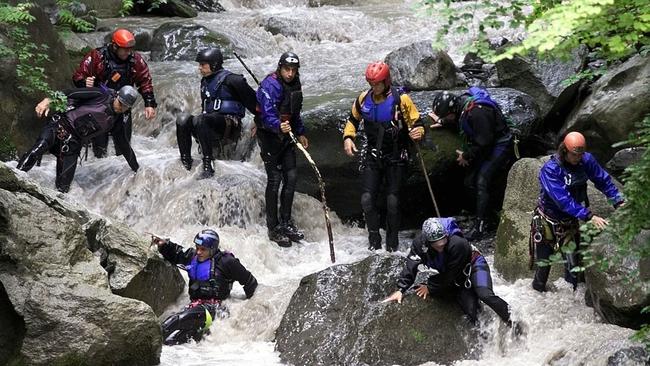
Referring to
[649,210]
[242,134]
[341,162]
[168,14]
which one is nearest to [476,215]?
[341,162]

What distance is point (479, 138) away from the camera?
9211 millimetres

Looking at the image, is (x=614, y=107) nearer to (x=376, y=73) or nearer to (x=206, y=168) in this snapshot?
(x=376, y=73)

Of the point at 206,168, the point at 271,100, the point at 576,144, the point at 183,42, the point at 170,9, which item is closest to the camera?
the point at 576,144

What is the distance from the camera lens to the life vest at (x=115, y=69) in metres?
9.95

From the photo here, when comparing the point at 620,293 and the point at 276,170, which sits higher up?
the point at 276,170

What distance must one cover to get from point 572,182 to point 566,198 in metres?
0.22

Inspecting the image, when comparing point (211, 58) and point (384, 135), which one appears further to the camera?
point (211, 58)

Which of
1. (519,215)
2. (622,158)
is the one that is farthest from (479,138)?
(622,158)

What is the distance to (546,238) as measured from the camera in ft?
24.6

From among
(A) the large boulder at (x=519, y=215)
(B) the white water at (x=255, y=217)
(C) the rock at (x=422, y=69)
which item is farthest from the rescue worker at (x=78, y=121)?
(A) the large boulder at (x=519, y=215)

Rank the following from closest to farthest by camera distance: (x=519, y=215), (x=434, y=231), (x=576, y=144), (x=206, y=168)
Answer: (x=434, y=231) < (x=576, y=144) < (x=519, y=215) < (x=206, y=168)

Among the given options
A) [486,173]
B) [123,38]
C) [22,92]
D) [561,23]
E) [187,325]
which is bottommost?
[187,325]

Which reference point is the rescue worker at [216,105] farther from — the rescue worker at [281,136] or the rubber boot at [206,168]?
the rescue worker at [281,136]

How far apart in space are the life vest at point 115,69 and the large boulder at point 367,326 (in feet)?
13.5
